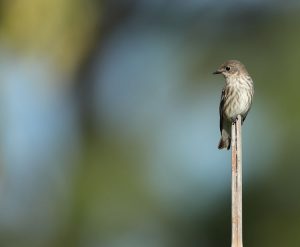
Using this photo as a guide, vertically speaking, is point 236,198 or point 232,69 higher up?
point 232,69

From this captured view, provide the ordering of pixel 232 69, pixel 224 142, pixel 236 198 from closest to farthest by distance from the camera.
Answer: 1. pixel 236 198
2. pixel 232 69
3. pixel 224 142

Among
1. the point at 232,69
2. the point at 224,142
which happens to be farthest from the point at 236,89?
the point at 224,142

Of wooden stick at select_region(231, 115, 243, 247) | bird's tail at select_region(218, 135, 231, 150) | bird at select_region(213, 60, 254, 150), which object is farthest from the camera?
bird's tail at select_region(218, 135, 231, 150)

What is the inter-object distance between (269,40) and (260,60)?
0.22m

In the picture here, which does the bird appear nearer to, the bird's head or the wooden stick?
the bird's head

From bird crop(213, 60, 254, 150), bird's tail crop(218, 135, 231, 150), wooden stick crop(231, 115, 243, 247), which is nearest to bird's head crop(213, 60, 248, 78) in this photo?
bird crop(213, 60, 254, 150)

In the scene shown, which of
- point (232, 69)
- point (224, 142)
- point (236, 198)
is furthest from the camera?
point (224, 142)

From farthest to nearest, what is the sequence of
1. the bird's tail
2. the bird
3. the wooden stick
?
the bird's tail → the bird → the wooden stick

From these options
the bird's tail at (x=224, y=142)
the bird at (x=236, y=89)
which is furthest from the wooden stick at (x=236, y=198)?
the bird's tail at (x=224, y=142)

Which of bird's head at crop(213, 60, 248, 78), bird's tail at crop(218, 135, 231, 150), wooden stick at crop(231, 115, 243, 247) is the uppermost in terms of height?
bird's head at crop(213, 60, 248, 78)

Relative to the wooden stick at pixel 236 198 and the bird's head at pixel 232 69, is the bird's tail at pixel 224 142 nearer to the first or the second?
the bird's head at pixel 232 69

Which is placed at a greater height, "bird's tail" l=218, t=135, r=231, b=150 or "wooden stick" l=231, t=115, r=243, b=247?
"bird's tail" l=218, t=135, r=231, b=150

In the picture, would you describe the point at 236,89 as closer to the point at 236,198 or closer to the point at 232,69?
the point at 232,69

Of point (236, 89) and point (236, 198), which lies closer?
point (236, 198)
